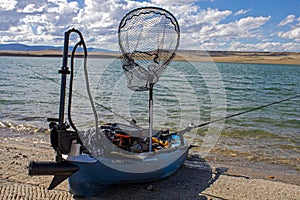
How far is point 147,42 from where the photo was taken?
22.9 ft

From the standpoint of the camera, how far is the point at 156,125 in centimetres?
1416

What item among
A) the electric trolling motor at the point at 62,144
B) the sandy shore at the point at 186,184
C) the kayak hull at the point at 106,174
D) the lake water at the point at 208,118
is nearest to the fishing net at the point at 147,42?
the lake water at the point at 208,118

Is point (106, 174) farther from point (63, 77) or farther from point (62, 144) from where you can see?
point (63, 77)

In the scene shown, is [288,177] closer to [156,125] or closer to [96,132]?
[96,132]

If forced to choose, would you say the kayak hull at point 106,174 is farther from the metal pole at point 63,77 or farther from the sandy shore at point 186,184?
the metal pole at point 63,77

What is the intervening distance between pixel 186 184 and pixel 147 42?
271 cm

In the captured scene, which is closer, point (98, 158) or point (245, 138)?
point (98, 158)

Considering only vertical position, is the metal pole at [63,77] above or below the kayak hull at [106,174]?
above

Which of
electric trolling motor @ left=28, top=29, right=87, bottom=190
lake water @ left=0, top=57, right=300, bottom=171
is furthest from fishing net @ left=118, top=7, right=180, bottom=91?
electric trolling motor @ left=28, top=29, right=87, bottom=190

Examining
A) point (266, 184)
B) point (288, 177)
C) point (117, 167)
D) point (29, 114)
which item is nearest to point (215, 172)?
point (266, 184)

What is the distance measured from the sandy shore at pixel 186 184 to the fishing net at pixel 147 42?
6.24 ft

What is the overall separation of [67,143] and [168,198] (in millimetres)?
2019

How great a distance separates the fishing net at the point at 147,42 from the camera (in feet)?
22.0

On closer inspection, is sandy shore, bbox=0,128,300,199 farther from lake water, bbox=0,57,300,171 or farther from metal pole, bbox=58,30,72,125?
metal pole, bbox=58,30,72,125
